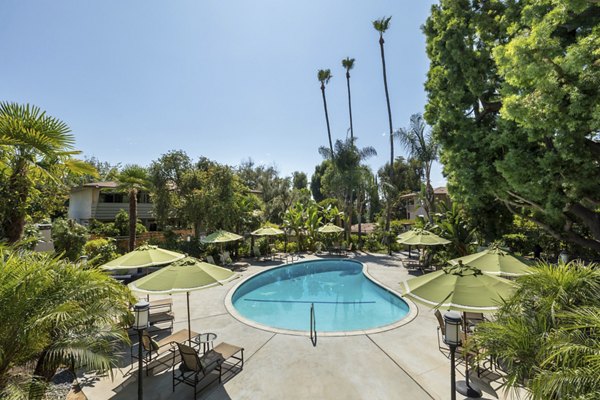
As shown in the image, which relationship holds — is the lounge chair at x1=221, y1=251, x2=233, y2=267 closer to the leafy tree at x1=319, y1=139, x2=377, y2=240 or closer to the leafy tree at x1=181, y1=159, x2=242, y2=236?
the leafy tree at x1=181, y1=159, x2=242, y2=236

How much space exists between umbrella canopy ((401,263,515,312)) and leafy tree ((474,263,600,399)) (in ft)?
A: 0.88

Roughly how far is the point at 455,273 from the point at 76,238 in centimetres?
1640

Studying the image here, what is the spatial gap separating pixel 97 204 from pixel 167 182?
39.7ft

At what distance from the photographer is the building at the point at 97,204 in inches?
1067

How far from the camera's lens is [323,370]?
6.02 meters

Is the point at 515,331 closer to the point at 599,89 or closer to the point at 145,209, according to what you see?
the point at 599,89

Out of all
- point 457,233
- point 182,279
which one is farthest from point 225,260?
point 457,233

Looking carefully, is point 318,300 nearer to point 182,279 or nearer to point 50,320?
point 182,279

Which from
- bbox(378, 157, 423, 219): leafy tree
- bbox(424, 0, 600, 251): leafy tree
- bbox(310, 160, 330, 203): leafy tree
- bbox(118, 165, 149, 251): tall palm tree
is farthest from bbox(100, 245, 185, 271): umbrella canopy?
bbox(310, 160, 330, 203): leafy tree

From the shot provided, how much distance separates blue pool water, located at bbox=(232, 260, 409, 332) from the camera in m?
10.6

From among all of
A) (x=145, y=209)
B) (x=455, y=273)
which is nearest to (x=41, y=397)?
(x=455, y=273)

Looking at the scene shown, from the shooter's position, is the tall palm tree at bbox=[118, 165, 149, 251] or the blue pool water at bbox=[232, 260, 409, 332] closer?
the blue pool water at bbox=[232, 260, 409, 332]

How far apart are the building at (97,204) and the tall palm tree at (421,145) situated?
1017 inches

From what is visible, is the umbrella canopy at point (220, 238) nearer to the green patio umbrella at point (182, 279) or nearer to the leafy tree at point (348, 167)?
the green patio umbrella at point (182, 279)
